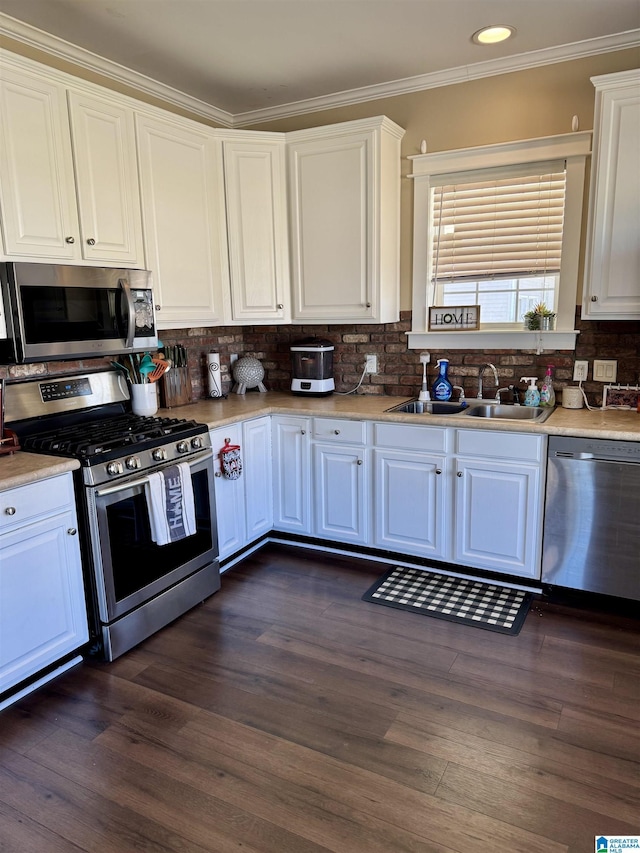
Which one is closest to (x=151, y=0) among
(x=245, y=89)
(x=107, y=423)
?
(x=245, y=89)

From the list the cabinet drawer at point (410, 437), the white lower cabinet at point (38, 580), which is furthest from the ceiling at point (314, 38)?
the white lower cabinet at point (38, 580)

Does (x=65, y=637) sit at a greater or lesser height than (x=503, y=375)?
lesser

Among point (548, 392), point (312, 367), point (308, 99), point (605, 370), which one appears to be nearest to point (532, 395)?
point (548, 392)

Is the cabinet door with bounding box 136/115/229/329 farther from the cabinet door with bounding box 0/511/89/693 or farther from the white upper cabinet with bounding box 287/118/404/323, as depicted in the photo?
the cabinet door with bounding box 0/511/89/693

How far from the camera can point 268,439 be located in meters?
3.48

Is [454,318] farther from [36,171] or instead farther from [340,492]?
[36,171]

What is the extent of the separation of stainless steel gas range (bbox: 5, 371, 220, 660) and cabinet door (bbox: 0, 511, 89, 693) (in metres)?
0.08

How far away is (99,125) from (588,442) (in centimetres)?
268

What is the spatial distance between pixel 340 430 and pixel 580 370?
133 centimetres

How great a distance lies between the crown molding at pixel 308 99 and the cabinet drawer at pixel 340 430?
6.38 feet

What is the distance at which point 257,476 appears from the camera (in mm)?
3422

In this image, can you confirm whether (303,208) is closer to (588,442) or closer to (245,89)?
(245,89)

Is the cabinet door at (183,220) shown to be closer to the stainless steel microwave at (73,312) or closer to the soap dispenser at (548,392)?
the stainless steel microwave at (73,312)

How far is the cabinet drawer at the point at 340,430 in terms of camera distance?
3.21m
